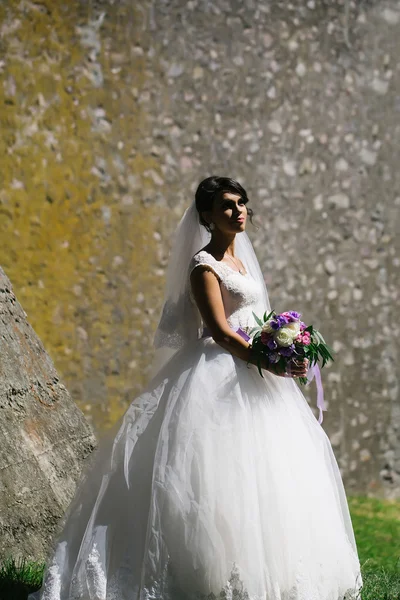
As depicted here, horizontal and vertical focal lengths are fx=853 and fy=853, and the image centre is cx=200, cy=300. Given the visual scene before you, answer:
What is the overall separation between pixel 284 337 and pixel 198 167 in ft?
9.76

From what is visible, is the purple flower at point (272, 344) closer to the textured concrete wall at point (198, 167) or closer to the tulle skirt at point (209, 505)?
the tulle skirt at point (209, 505)

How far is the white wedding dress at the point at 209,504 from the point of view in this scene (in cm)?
265

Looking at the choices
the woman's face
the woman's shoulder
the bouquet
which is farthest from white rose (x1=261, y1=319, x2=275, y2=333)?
the woman's face

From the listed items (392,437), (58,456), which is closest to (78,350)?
(58,456)

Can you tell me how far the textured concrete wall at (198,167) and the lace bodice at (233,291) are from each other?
239cm

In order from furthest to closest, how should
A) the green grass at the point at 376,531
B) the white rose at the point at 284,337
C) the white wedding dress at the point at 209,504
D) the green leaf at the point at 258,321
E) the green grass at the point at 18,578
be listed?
1. the green grass at the point at 376,531
2. the green grass at the point at 18,578
3. the green leaf at the point at 258,321
4. the white rose at the point at 284,337
5. the white wedding dress at the point at 209,504

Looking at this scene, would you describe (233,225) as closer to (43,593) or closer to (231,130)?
(43,593)

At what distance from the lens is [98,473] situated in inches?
117

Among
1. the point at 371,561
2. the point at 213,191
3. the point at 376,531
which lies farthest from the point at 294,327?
the point at 376,531

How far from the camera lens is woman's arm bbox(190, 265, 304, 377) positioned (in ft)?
9.81

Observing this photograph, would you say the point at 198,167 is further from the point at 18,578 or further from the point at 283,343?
the point at 18,578

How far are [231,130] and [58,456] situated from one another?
285 centimetres

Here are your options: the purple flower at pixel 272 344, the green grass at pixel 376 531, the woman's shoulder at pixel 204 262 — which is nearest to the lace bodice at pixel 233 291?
the woman's shoulder at pixel 204 262

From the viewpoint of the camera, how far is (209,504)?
268cm
